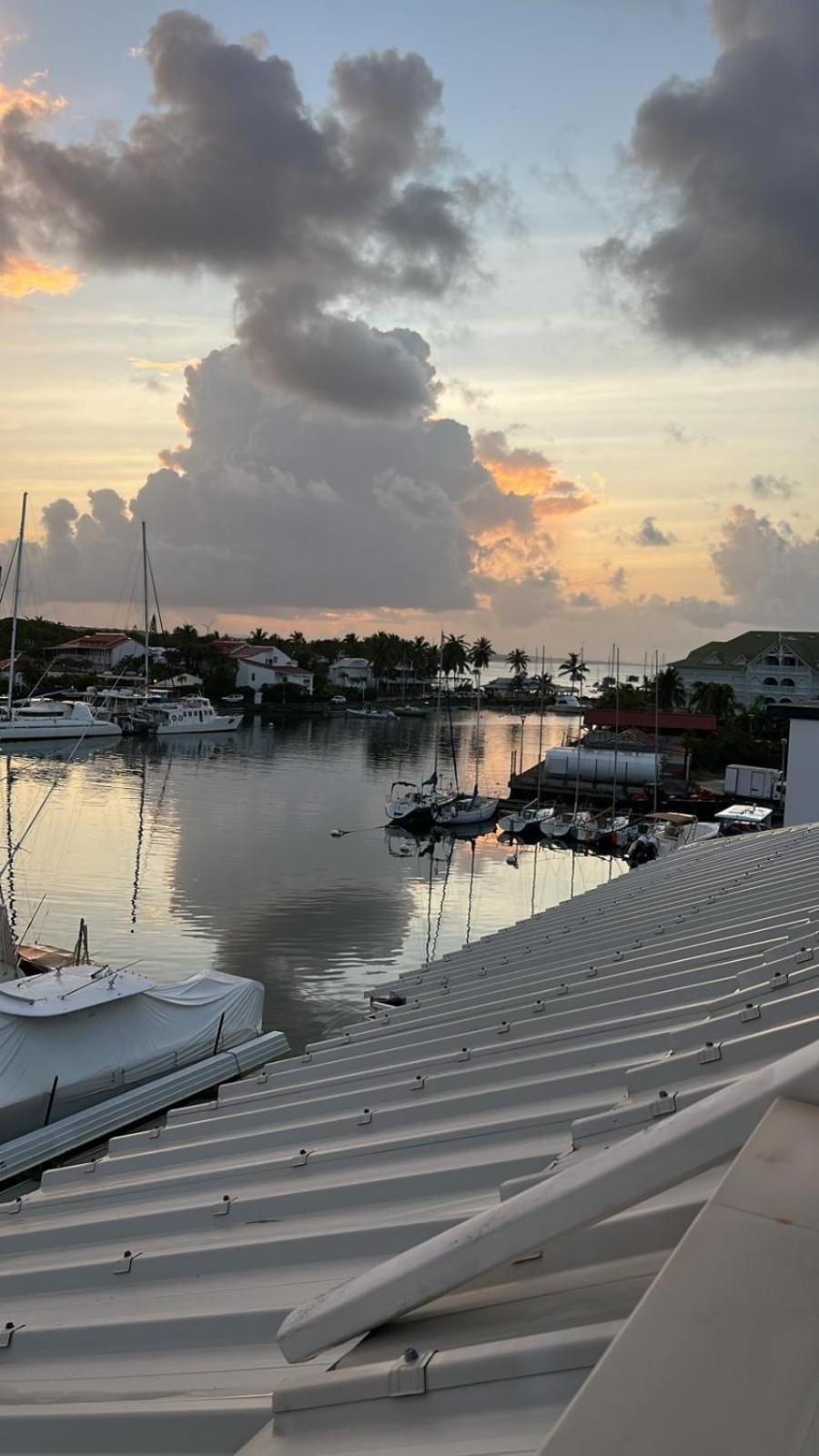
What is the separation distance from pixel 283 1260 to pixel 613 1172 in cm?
243

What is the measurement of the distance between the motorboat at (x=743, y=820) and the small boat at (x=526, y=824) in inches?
384

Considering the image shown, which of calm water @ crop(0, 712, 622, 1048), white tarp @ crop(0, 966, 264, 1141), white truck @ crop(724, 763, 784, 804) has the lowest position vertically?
calm water @ crop(0, 712, 622, 1048)

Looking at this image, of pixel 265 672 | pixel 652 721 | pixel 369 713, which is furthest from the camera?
pixel 265 672

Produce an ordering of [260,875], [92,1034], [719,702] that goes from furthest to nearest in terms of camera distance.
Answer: [719,702], [260,875], [92,1034]

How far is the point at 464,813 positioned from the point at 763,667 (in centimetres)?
6056

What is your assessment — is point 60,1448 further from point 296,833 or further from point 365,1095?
point 296,833

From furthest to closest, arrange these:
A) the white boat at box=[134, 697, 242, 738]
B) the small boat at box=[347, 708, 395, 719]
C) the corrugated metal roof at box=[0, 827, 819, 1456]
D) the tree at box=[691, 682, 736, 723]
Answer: the small boat at box=[347, 708, 395, 719], the white boat at box=[134, 697, 242, 738], the tree at box=[691, 682, 736, 723], the corrugated metal roof at box=[0, 827, 819, 1456]

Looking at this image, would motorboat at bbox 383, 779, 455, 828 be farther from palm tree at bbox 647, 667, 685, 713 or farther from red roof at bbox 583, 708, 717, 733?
palm tree at bbox 647, 667, 685, 713

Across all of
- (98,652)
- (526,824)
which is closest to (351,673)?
(98,652)

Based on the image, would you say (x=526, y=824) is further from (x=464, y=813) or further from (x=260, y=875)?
(x=260, y=875)

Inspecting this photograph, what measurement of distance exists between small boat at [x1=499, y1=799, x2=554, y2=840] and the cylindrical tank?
10783mm

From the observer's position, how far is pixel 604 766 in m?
68.2

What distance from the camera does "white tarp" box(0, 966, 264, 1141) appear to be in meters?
16.0

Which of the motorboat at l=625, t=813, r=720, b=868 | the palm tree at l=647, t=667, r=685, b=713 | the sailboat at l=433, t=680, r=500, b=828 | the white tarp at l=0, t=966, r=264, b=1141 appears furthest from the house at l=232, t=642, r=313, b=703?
the white tarp at l=0, t=966, r=264, b=1141
